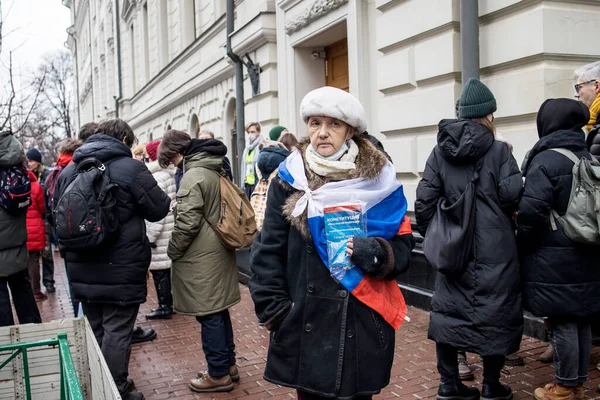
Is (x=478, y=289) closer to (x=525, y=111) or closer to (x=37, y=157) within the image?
(x=525, y=111)

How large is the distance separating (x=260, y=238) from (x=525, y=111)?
369 centimetres

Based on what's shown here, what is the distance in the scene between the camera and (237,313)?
664 centimetres

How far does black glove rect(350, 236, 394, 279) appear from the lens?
244 centimetres

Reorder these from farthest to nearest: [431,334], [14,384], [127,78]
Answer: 1. [127,78]
2. [431,334]
3. [14,384]

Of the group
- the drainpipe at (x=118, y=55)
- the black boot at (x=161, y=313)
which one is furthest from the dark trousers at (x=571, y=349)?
the drainpipe at (x=118, y=55)

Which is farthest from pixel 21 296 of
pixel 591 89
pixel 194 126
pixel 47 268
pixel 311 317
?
pixel 194 126

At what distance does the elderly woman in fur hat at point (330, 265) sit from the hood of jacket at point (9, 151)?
3.57 meters

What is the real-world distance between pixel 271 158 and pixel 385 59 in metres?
Answer: 2.20

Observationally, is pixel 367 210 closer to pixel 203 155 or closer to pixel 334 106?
pixel 334 106

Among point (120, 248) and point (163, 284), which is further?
point (163, 284)

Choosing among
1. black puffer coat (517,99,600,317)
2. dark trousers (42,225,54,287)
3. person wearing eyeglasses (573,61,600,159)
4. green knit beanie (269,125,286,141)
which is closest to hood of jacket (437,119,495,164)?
black puffer coat (517,99,600,317)

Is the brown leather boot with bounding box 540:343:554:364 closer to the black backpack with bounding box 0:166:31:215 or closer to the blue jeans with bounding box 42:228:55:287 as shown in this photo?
the black backpack with bounding box 0:166:31:215

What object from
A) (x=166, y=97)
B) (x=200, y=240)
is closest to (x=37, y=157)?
(x=200, y=240)

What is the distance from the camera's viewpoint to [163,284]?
6.59 meters
